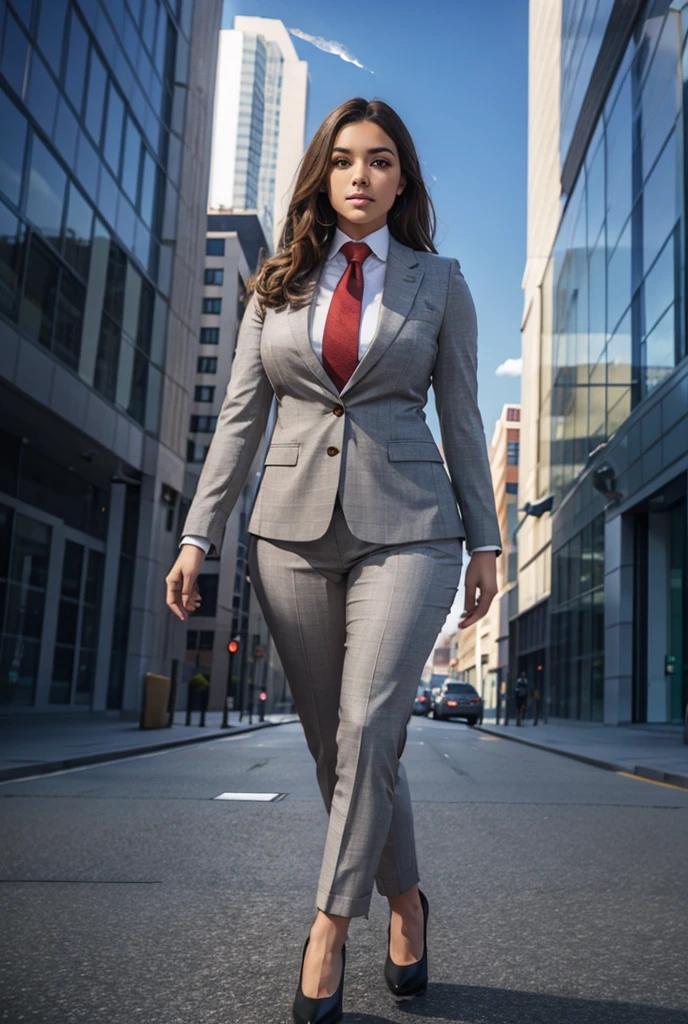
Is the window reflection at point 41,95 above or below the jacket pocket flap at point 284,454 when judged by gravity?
above

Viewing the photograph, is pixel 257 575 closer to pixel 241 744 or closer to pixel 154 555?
pixel 241 744

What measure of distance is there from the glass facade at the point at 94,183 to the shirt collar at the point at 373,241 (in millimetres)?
14391

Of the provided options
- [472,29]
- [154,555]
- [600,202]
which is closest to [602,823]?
[472,29]

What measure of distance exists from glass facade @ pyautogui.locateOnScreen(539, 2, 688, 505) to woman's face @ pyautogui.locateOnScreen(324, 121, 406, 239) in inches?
816

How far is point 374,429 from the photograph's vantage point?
2.61 m

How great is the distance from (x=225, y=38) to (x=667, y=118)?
15425 cm

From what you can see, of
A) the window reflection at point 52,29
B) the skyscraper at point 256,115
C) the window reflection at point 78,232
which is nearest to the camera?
the window reflection at point 52,29

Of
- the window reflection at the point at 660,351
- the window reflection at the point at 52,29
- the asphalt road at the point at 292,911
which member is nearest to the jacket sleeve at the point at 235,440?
the asphalt road at the point at 292,911

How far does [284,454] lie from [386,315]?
1.40 feet

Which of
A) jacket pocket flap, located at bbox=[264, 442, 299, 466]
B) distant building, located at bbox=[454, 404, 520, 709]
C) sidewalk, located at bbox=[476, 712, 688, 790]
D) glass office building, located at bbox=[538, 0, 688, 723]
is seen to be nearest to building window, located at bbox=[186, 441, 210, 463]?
distant building, located at bbox=[454, 404, 520, 709]

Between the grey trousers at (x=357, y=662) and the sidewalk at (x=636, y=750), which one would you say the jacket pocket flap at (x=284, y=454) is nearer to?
the grey trousers at (x=357, y=662)

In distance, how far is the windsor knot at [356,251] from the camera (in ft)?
9.18

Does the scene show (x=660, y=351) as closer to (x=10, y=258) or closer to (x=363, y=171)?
(x=10, y=258)

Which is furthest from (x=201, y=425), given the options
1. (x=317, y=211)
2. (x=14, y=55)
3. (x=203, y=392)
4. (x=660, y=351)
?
(x=317, y=211)
